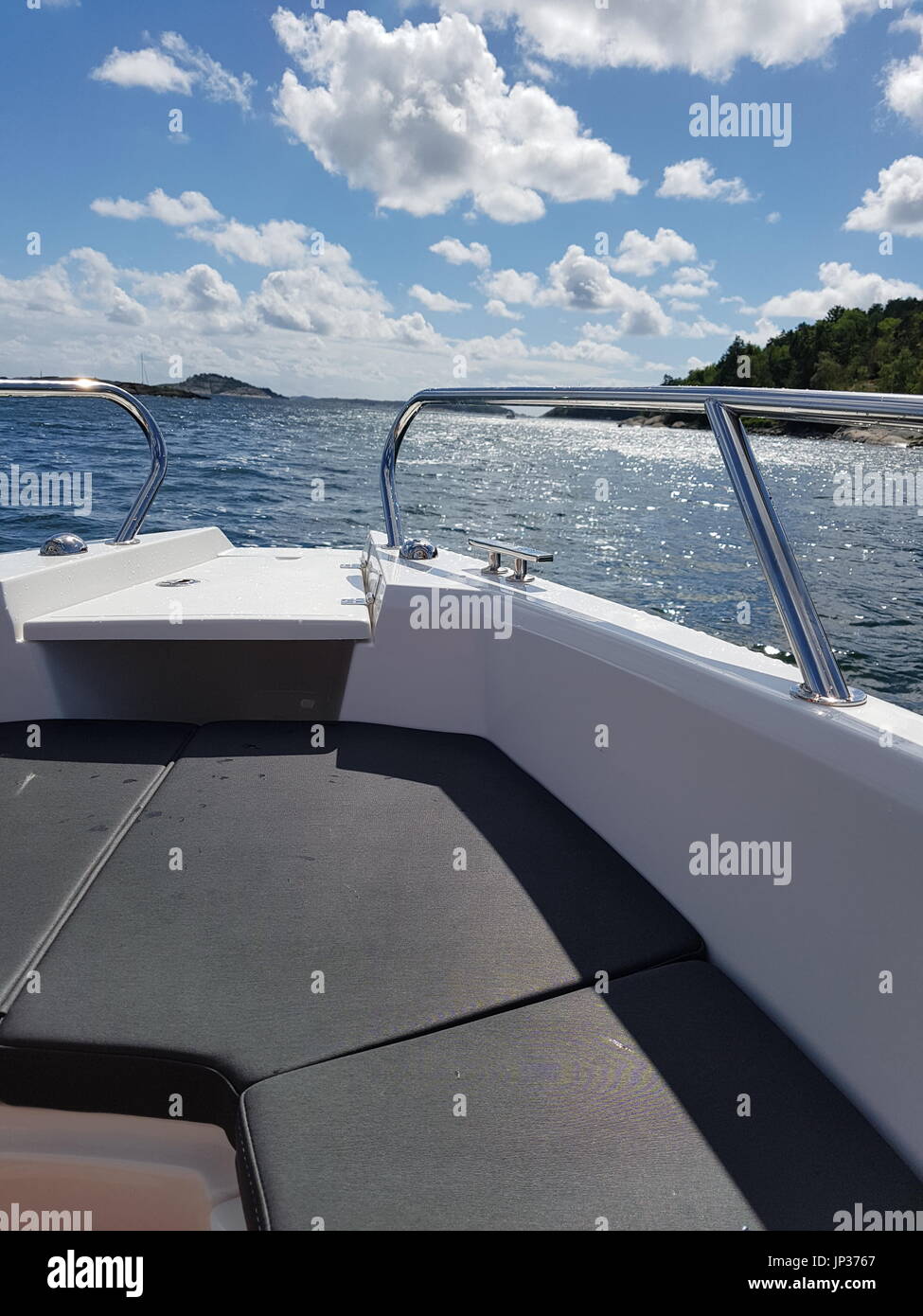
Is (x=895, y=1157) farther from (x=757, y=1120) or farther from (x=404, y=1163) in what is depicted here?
(x=404, y=1163)

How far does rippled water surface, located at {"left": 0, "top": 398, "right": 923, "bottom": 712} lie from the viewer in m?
7.30

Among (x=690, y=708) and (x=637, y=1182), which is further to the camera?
(x=690, y=708)

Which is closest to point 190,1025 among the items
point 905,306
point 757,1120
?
point 757,1120

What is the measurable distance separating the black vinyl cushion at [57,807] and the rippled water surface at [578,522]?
1487mm

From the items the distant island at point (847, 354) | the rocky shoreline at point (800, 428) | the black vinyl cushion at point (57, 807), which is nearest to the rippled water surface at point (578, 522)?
the rocky shoreline at point (800, 428)

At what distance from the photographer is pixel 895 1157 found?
2.92 feet

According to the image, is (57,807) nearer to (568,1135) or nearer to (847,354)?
(568,1135)

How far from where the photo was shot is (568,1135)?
90cm

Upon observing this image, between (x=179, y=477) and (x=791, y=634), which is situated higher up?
(x=179, y=477)

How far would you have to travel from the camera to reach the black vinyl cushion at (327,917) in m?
1.04

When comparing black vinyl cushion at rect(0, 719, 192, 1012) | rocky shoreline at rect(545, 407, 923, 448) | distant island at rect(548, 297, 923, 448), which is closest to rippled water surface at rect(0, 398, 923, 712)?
rocky shoreline at rect(545, 407, 923, 448)
